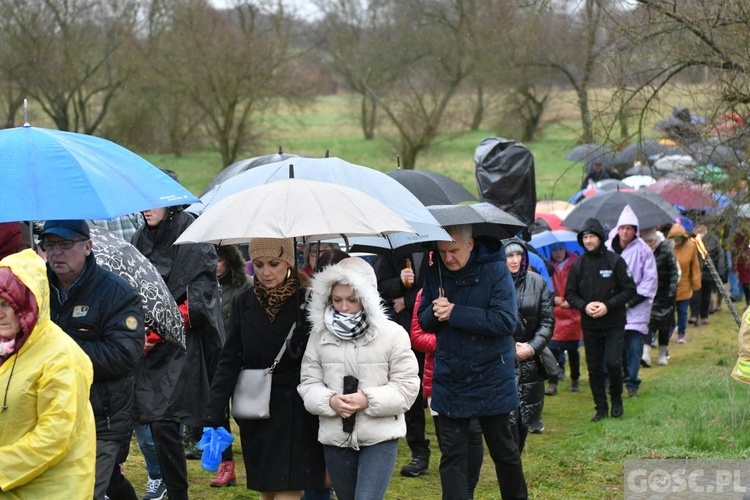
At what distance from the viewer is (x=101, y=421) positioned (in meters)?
5.03

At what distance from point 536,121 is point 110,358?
37.9m

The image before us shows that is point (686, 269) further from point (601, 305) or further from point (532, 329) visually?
point (532, 329)

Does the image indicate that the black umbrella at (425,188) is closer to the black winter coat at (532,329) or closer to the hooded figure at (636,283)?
the black winter coat at (532,329)

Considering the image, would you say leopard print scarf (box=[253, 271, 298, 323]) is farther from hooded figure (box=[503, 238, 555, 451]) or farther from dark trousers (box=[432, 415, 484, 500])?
hooded figure (box=[503, 238, 555, 451])

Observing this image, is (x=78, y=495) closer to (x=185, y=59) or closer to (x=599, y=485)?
(x=599, y=485)

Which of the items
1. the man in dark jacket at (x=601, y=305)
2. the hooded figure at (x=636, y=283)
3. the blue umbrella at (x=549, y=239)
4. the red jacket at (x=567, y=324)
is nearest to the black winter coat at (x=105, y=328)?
the man in dark jacket at (x=601, y=305)

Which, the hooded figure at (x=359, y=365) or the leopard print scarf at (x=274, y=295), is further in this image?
the leopard print scarf at (x=274, y=295)

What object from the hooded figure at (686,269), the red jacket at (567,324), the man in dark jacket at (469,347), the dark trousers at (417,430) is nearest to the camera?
the man in dark jacket at (469,347)

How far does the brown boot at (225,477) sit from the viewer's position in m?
7.64

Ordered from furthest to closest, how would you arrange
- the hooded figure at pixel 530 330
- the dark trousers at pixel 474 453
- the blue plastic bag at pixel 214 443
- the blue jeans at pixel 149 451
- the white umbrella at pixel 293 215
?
1. the hooded figure at pixel 530 330
2. the blue jeans at pixel 149 451
3. the dark trousers at pixel 474 453
4. the blue plastic bag at pixel 214 443
5. the white umbrella at pixel 293 215

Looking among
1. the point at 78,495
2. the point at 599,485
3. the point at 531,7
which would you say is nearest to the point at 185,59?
the point at 531,7

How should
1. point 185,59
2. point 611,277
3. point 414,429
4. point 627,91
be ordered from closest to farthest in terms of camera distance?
point 414,429
point 611,277
point 627,91
point 185,59

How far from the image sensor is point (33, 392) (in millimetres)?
4141

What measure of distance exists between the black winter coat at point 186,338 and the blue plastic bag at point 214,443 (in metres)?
0.92
